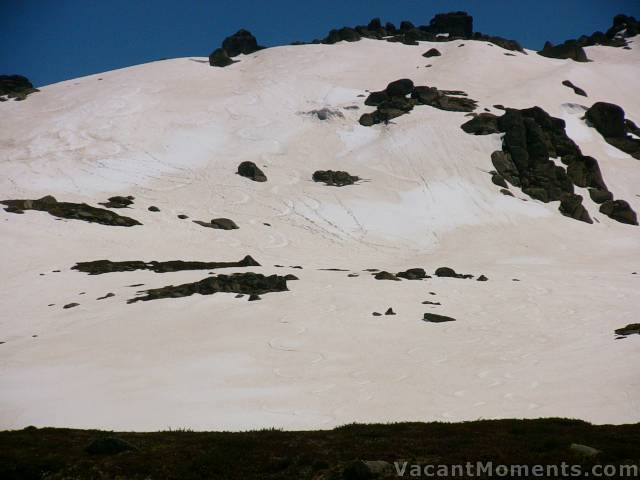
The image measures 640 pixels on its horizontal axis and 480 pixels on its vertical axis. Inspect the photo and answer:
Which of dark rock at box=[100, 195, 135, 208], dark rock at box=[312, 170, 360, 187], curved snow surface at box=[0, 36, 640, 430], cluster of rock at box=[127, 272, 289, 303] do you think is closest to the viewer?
curved snow surface at box=[0, 36, 640, 430]

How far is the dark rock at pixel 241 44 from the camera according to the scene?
171 m

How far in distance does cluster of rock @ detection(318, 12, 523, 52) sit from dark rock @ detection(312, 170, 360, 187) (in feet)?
277

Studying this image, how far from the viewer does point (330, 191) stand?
91.8 metres

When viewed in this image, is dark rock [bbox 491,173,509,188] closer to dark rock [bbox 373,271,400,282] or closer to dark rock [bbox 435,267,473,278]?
dark rock [bbox 435,267,473,278]

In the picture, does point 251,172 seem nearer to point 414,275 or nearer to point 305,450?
point 414,275

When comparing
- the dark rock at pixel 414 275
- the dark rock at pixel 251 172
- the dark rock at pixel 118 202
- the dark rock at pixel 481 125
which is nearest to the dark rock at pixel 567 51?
the dark rock at pixel 481 125

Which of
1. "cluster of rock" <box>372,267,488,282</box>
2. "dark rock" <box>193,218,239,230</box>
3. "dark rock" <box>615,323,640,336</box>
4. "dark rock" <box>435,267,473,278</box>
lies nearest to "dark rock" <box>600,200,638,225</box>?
"cluster of rock" <box>372,267,488,282</box>

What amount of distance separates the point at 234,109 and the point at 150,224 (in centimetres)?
5473

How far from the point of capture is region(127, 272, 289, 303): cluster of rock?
4609cm

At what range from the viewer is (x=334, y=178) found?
95.3 meters

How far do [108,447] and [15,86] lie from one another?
147m

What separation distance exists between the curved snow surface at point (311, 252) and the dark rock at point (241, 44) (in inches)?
431

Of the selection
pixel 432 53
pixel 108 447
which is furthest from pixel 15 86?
pixel 108 447

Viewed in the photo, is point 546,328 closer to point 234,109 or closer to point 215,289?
point 215,289
